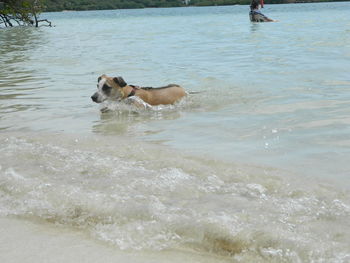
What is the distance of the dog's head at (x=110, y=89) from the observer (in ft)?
29.5

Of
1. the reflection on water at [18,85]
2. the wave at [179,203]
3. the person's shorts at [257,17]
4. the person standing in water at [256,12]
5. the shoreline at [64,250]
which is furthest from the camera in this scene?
the person's shorts at [257,17]

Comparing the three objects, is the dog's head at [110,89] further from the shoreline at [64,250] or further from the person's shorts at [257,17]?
the person's shorts at [257,17]

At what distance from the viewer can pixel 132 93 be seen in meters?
8.92

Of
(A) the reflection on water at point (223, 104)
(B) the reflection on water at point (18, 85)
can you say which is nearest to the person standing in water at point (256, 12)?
(A) the reflection on water at point (223, 104)

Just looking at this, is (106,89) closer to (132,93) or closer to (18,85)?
(132,93)

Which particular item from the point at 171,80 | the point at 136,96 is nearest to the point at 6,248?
the point at 136,96

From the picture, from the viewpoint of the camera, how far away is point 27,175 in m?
4.97

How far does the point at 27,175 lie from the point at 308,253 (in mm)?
2940

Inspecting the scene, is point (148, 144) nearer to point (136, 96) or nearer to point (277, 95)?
point (136, 96)

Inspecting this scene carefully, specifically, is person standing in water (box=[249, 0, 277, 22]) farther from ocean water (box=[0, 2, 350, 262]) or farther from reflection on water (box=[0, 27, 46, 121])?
ocean water (box=[0, 2, 350, 262])

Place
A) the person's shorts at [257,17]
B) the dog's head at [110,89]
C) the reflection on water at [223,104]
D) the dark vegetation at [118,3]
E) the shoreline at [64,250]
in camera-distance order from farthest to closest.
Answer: the dark vegetation at [118,3] < the person's shorts at [257,17] < the dog's head at [110,89] < the reflection on water at [223,104] < the shoreline at [64,250]

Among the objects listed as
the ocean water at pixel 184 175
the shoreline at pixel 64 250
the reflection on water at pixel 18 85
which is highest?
the shoreline at pixel 64 250

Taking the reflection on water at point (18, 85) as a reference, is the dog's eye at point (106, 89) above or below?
above

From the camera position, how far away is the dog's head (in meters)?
8.98
